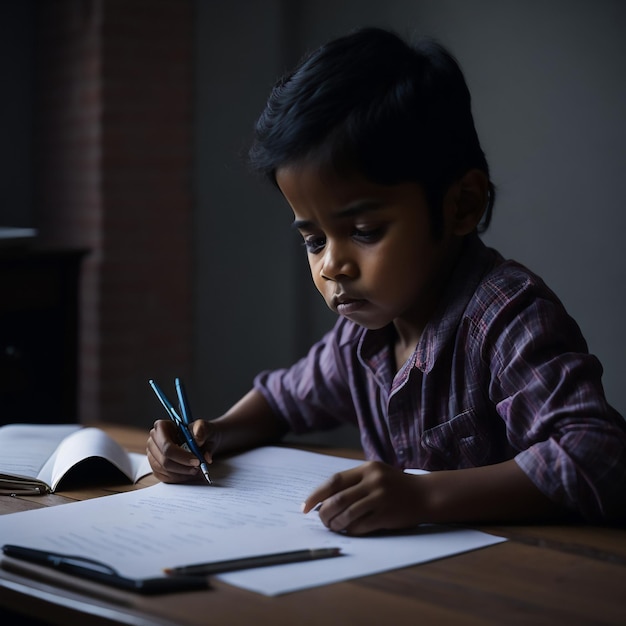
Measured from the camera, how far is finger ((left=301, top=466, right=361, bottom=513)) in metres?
0.91

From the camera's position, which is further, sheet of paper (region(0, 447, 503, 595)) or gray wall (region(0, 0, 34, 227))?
gray wall (region(0, 0, 34, 227))

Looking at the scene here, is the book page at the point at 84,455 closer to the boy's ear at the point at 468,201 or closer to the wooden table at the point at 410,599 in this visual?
the wooden table at the point at 410,599

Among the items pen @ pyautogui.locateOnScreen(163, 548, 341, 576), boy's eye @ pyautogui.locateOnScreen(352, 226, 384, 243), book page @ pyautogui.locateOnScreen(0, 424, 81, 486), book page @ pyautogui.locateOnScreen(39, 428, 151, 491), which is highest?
boy's eye @ pyautogui.locateOnScreen(352, 226, 384, 243)

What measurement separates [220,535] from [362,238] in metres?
0.39

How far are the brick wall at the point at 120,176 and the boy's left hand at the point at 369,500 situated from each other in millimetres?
2087

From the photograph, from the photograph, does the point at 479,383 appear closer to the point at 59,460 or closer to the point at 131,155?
the point at 59,460

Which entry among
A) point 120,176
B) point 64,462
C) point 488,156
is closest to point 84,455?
point 64,462

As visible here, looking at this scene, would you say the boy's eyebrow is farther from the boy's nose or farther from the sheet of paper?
the sheet of paper

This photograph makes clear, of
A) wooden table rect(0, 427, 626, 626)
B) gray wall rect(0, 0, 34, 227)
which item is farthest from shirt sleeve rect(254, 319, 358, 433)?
gray wall rect(0, 0, 34, 227)

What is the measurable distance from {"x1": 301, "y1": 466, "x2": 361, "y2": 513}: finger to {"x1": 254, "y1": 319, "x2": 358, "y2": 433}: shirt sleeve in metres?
Answer: 0.47

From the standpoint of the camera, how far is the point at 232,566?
0.77 m

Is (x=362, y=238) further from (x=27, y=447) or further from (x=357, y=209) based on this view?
(x=27, y=447)

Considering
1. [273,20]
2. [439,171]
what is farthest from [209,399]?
[439,171]

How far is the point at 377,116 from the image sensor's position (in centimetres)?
109
